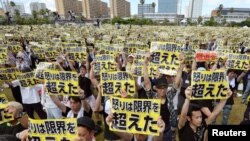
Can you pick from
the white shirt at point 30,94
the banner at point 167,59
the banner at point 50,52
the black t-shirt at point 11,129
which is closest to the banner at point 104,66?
the banner at point 167,59

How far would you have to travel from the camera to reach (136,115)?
3.66 metres

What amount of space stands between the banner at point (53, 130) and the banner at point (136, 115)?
0.56 m

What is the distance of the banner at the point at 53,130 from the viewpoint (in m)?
3.35

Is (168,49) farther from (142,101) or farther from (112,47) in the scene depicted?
(112,47)

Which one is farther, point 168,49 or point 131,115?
point 168,49

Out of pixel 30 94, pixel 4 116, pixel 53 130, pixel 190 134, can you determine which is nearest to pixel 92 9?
pixel 30 94

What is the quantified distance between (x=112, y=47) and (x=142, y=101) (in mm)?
6329

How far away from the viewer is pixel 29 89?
21.4 ft

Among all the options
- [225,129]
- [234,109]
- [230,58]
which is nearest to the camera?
[225,129]

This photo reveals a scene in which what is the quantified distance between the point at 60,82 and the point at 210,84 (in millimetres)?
2867

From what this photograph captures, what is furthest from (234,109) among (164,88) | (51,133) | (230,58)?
(51,133)

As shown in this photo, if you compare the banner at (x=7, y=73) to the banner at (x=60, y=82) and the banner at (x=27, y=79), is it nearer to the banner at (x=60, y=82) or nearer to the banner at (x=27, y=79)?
the banner at (x=27, y=79)

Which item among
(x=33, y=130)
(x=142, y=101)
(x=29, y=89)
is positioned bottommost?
(x=29, y=89)

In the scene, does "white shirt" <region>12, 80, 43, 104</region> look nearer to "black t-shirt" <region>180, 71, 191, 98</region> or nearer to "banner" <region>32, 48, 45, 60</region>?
"black t-shirt" <region>180, 71, 191, 98</region>
